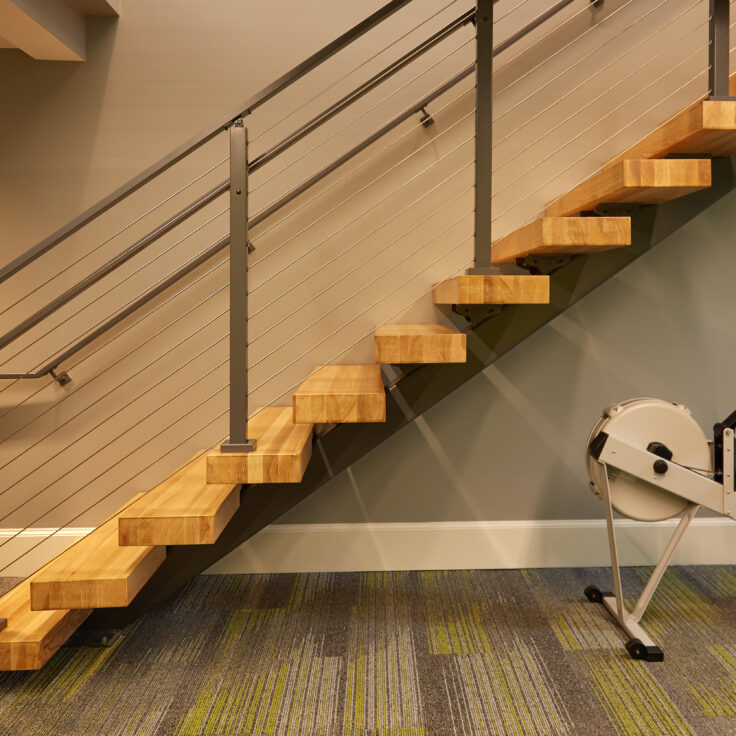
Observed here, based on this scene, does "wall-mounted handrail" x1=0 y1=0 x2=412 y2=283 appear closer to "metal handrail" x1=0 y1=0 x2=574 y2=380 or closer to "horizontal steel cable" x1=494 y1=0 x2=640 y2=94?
"metal handrail" x1=0 y1=0 x2=574 y2=380

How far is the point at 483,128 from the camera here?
2105 mm

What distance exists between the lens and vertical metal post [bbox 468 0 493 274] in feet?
6.84

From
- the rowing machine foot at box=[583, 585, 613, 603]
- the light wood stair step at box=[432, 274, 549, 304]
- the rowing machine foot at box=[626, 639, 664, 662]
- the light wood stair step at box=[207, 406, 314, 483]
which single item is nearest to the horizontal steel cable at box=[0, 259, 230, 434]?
the light wood stair step at box=[207, 406, 314, 483]

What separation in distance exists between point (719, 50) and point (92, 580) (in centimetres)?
242

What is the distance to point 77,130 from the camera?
2.85 metres

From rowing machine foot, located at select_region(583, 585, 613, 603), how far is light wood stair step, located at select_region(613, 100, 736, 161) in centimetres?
159

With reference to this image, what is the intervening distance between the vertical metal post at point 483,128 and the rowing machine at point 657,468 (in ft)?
2.51

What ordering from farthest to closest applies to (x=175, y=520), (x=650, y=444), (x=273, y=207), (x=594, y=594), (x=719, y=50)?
1. (x=273, y=207)
2. (x=594, y=594)
3. (x=650, y=444)
4. (x=719, y=50)
5. (x=175, y=520)

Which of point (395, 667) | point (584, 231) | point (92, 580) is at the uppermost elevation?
point (584, 231)

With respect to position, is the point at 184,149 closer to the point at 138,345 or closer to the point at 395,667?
the point at 138,345

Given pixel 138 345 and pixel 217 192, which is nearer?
pixel 217 192

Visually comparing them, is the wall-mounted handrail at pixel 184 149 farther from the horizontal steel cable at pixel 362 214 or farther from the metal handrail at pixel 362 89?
the horizontal steel cable at pixel 362 214

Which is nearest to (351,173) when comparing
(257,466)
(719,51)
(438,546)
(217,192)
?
(217,192)

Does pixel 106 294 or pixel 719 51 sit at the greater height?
pixel 719 51
